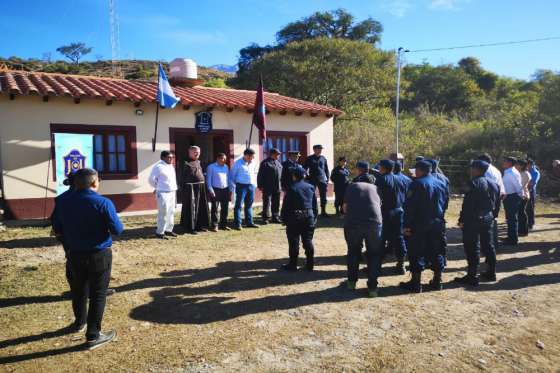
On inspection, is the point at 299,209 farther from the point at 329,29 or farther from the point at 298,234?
the point at 329,29

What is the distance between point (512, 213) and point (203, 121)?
808 centimetres

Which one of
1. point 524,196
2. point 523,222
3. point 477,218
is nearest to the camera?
point 477,218

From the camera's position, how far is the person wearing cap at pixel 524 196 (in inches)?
324

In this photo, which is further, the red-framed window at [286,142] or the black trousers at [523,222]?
the red-framed window at [286,142]

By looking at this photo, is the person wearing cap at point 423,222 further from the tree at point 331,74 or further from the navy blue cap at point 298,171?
the tree at point 331,74

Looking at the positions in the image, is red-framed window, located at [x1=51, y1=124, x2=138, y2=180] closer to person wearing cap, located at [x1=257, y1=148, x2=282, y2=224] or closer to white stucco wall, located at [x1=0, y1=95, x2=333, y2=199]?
white stucco wall, located at [x1=0, y1=95, x2=333, y2=199]

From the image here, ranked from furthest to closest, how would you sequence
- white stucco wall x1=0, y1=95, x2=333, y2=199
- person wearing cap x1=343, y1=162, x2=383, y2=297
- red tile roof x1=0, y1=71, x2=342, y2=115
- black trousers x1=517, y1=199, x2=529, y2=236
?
red tile roof x1=0, y1=71, x2=342, y2=115, white stucco wall x1=0, y1=95, x2=333, y2=199, black trousers x1=517, y1=199, x2=529, y2=236, person wearing cap x1=343, y1=162, x2=383, y2=297

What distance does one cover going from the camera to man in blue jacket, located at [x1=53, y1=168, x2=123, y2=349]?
3.66 meters

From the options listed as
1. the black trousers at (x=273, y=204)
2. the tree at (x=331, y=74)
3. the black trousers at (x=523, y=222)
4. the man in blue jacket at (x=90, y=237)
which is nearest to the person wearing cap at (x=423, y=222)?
the man in blue jacket at (x=90, y=237)

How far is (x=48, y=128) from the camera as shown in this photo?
9.68 m

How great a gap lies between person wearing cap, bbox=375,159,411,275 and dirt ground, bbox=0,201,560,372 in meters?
0.48

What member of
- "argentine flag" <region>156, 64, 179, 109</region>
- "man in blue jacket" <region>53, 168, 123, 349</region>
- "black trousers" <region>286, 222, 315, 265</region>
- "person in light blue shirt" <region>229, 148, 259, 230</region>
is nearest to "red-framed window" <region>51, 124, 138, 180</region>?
"argentine flag" <region>156, 64, 179, 109</region>

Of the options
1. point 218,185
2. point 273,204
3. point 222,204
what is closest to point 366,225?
point 218,185

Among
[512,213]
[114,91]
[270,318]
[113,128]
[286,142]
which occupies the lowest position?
[270,318]
